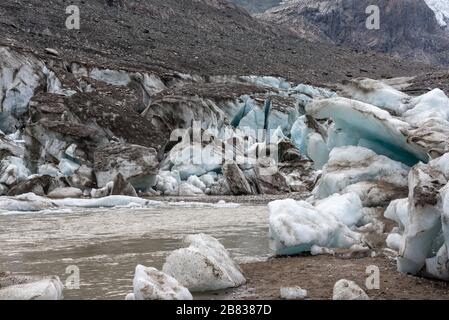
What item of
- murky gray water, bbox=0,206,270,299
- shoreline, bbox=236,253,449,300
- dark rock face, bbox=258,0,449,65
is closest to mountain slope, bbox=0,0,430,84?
murky gray water, bbox=0,206,270,299

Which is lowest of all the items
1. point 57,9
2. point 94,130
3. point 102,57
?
point 94,130

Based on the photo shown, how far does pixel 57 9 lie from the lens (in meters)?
56.4

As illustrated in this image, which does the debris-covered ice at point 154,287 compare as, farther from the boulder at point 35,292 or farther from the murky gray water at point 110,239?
the boulder at point 35,292

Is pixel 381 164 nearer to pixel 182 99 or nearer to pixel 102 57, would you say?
pixel 182 99

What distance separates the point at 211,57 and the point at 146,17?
17.0m

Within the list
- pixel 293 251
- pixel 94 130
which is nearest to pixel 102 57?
pixel 94 130

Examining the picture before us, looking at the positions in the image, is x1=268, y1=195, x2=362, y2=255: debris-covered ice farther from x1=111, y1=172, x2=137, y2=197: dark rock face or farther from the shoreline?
x1=111, y1=172, x2=137, y2=197: dark rock face

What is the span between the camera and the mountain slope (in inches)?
1810

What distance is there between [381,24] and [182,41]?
231ft

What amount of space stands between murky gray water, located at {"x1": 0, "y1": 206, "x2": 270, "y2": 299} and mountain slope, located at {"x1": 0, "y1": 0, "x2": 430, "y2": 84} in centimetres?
2470

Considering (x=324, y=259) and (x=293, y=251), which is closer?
(x=324, y=259)

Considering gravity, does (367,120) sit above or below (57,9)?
below

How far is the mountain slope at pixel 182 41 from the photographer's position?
1810 inches

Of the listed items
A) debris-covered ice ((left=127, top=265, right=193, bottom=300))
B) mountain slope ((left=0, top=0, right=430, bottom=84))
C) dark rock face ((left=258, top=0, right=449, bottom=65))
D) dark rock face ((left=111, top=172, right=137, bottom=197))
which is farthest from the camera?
dark rock face ((left=258, top=0, right=449, bottom=65))
